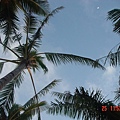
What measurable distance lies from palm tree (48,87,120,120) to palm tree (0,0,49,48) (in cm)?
450

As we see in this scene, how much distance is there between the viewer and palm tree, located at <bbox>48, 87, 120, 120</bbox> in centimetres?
301

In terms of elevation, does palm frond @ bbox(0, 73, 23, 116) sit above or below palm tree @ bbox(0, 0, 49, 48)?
below

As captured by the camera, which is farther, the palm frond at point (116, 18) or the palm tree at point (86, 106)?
the palm frond at point (116, 18)

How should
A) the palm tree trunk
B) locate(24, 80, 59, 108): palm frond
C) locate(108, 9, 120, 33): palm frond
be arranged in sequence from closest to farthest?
1. locate(108, 9, 120, 33): palm frond
2. the palm tree trunk
3. locate(24, 80, 59, 108): palm frond

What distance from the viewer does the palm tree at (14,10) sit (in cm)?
698

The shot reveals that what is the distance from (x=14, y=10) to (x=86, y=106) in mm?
5158

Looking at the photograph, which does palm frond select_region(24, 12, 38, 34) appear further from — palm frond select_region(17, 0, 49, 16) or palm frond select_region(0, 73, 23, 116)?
palm frond select_region(0, 73, 23, 116)

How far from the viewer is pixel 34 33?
7.87 meters

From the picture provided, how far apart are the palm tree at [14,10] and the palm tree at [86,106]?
14.8 ft

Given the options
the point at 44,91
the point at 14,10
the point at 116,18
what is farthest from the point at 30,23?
the point at 116,18
